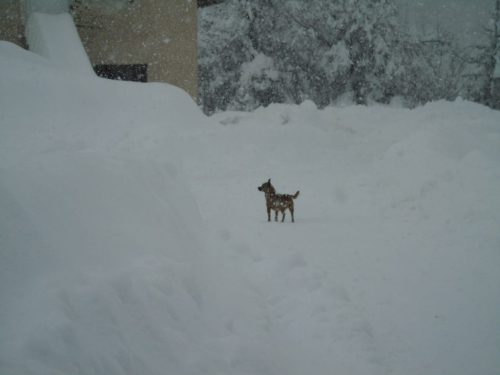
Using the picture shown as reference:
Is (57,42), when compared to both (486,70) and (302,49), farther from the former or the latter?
(486,70)

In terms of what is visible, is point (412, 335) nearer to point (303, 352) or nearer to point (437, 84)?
point (303, 352)

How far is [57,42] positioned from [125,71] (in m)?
4.83

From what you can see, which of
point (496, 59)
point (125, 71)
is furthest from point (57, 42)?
point (496, 59)

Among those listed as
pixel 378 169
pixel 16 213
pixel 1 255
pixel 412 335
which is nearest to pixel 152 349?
pixel 1 255

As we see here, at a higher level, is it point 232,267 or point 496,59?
point 496,59

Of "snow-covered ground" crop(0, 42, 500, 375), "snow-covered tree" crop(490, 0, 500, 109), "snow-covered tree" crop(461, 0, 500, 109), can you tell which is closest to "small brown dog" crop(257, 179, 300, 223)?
"snow-covered ground" crop(0, 42, 500, 375)

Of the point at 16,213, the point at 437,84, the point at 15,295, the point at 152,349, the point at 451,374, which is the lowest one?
the point at 451,374

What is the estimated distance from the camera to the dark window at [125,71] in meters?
18.7

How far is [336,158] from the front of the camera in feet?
46.9

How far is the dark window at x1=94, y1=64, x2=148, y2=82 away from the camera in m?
18.7

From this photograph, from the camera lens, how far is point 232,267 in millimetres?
4910

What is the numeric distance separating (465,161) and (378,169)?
258 cm

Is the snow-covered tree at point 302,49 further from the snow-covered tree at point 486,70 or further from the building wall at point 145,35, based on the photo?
the building wall at point 145,35

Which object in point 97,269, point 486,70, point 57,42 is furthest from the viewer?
point 486,70
